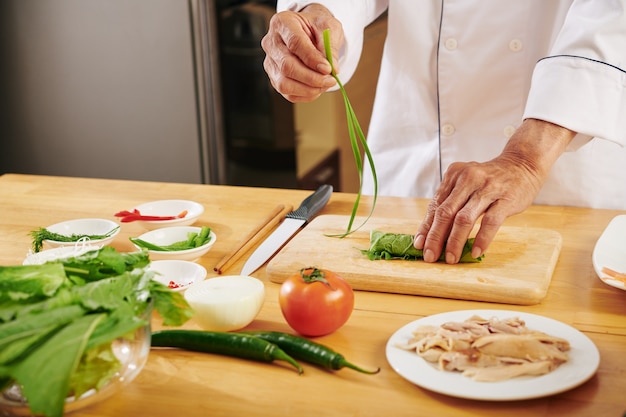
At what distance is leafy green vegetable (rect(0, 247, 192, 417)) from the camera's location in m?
0.78

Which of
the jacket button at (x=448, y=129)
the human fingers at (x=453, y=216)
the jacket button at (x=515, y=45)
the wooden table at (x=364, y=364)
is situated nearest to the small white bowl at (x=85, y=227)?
the wooden table at (x=364, y=364)

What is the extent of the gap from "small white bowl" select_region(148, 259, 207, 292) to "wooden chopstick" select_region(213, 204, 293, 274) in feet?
0.25

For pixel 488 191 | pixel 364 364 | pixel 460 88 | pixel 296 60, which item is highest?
pixel 296 60

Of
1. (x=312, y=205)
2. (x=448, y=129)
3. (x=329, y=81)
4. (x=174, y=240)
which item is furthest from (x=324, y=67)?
(x=448, y=129)

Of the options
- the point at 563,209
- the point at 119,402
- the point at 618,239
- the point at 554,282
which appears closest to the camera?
the point at 119,402

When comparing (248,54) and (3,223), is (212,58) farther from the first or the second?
(3,223)

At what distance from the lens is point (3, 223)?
64.7 inches

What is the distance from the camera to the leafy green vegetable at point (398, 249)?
4.29ft

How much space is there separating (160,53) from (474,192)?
219 centimetres

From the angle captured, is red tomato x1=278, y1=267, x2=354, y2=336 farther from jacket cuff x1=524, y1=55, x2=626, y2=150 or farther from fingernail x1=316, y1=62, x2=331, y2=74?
jacket cuff x1=524, y1=55, x2=626, y2=150

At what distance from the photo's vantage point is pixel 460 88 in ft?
6.01

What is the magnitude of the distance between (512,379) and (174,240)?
730 millimetres

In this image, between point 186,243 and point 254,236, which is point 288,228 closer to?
point 254,236

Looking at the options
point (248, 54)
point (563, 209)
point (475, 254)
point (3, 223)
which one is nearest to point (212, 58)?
point (248, 54)
